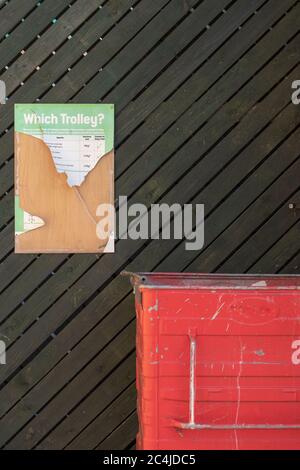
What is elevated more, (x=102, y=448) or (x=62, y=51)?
(x=62, y=51)

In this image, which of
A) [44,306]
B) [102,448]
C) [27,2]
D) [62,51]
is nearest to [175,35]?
[62,51]

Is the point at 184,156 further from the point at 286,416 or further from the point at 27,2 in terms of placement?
the point at 286,416

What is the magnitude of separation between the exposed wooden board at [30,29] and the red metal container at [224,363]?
89.2 inches

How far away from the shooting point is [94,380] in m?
4.02

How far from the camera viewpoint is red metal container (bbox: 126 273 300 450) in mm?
2721

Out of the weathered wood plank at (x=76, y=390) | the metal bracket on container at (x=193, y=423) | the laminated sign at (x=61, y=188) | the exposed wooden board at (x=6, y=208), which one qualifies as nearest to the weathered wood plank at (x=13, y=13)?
the laminated sign at (x=61, y=188)

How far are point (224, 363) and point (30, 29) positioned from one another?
2781mm

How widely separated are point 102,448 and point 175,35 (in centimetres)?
300

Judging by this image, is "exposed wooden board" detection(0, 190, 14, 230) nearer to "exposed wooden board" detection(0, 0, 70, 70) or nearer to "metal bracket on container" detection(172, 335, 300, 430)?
"exposed wooden board" detection(0, 0, 70, 70)

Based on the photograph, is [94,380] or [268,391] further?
[94,380]

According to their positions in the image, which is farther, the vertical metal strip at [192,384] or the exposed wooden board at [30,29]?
the exposed wooden board at [30,29]

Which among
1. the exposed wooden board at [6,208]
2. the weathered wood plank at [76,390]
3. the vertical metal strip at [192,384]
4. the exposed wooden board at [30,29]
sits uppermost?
the exposed wooden board at [30,29]

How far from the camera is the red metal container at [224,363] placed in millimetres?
2721

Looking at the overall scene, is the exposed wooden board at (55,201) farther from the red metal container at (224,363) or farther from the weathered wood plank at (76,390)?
the red metal container at (224,363)
